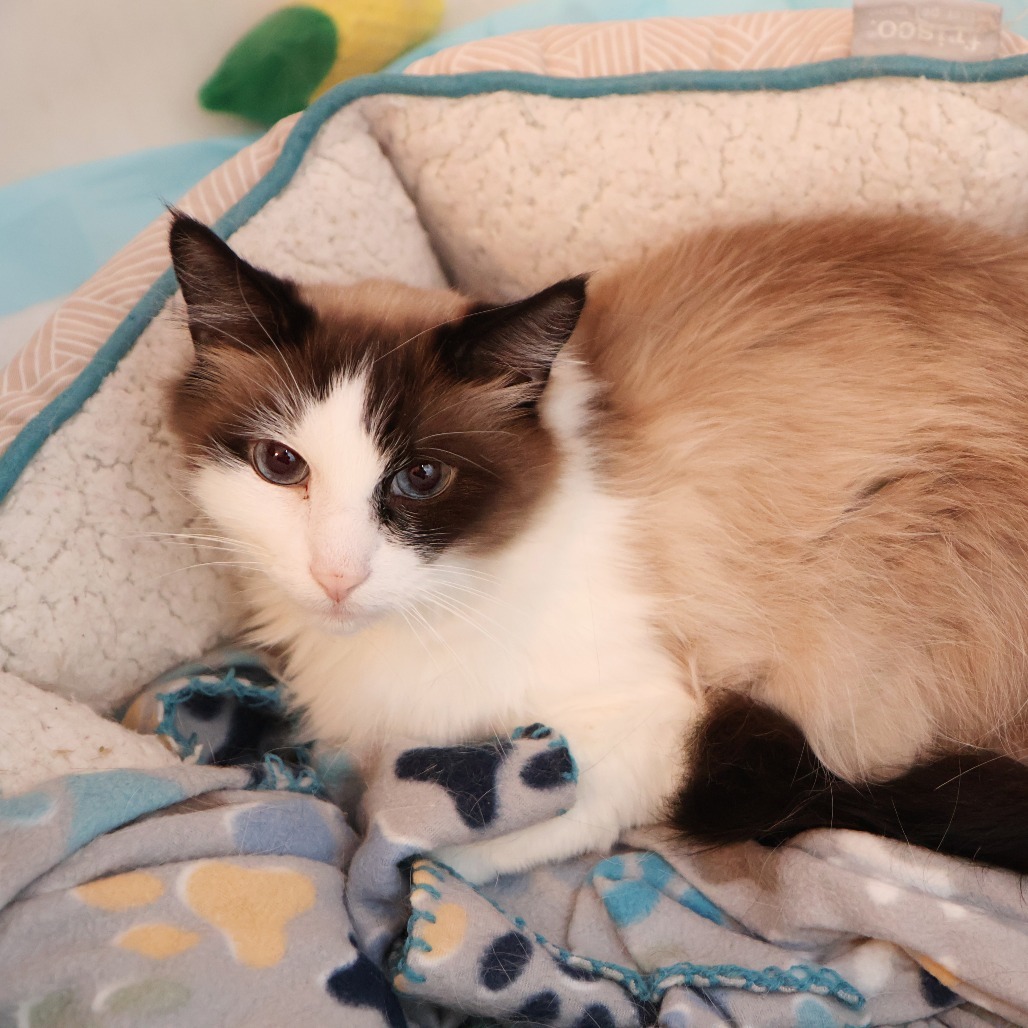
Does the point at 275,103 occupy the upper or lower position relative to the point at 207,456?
upper

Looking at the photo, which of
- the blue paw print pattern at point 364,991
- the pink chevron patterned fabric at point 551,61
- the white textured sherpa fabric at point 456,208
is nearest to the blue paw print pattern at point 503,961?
the blue paw print pattern at point 364,991

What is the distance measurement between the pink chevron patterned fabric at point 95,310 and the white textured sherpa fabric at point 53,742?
0.35m

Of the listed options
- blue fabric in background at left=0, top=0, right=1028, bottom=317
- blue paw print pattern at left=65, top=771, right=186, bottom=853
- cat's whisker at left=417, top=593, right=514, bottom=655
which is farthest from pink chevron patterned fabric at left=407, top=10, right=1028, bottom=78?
blue paw print pattern at left=65, top=771, right=186, bottom=853

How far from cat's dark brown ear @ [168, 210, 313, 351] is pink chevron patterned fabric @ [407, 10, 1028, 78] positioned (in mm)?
732

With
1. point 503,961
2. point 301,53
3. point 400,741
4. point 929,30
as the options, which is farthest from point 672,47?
point 503,961

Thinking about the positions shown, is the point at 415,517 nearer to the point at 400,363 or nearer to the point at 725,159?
the point at 400,363

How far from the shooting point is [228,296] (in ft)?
3.80

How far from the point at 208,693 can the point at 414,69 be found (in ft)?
3.59

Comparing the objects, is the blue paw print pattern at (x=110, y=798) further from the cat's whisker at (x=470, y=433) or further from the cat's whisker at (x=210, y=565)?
the cat's whisker at (x=470, y=433)

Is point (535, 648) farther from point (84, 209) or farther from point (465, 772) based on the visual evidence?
point (84, 209)

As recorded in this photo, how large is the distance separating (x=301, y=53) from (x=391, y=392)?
146 centimetres

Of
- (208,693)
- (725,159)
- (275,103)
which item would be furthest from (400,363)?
(275,103)

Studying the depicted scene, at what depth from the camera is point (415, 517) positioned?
1114 mm

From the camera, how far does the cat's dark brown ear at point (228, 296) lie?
43.3 inches
